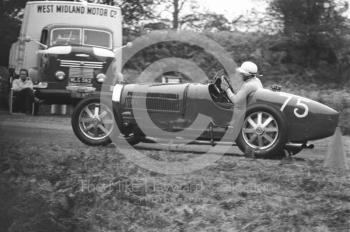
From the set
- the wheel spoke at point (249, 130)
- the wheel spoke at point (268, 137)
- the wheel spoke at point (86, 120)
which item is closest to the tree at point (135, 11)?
the wheel spoke at point (86, 120)

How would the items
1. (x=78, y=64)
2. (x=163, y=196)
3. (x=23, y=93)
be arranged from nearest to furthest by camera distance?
(x=163, y=196) < (x=23, y=93) < (x=78, y=64)

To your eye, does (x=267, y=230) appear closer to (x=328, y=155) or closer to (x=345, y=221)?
(x=345, y=221)

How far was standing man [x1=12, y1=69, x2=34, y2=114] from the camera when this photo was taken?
1755 cm

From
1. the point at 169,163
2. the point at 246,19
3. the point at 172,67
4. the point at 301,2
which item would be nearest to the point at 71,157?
the point at 169,163

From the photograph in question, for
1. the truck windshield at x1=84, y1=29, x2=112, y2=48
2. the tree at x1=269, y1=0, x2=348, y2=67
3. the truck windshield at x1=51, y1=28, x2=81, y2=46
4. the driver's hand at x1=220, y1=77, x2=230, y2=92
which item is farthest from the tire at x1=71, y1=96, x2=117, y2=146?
the tree at x1=269, y1=0, x2=348, y2=67

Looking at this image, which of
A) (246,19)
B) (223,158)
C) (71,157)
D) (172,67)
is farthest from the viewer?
(246,19)

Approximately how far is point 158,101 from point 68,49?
8.78 meters

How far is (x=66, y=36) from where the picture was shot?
1839 cm

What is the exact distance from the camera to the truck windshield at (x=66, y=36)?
18.3m

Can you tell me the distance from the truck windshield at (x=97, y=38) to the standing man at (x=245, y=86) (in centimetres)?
953

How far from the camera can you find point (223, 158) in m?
9.21

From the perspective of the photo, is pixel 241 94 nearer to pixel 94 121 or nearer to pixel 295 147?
pixel 295 147

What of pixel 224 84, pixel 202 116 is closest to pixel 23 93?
pixel 202 116

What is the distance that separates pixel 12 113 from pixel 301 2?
32.6ft
